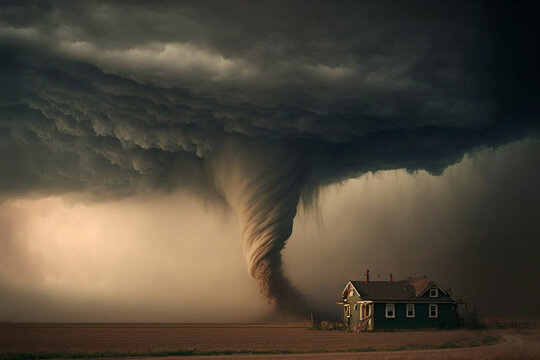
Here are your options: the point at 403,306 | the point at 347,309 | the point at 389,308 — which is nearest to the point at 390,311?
the point at 389,308

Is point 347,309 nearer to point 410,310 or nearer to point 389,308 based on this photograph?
point 389,308

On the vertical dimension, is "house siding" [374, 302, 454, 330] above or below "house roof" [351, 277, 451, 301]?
below

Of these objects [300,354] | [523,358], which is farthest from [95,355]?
[523,358]

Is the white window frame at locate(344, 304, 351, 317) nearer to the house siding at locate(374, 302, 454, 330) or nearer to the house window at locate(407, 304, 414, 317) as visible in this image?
the house siding at locate(374, 302, 454, 330)

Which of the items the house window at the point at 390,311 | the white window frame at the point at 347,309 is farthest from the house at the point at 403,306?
→ the white window frame at the point at 347,309

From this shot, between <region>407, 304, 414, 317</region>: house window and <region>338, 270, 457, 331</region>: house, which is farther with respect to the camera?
<region>407, 304, 414, 317</region>: house window

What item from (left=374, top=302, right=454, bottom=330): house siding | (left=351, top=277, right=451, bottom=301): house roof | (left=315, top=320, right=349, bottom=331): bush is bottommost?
(left=315, top=320, right=349, bottom=331): bush

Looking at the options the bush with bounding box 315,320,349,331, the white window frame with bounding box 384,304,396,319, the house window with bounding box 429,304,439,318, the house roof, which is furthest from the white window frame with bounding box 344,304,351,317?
the house window with bounding box 429,304,439,318

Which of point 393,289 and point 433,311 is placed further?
point 393,289

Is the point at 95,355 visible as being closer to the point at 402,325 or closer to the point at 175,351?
the point at 175,351
